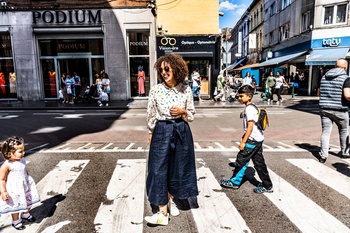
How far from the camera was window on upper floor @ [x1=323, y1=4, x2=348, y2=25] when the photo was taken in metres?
20.5

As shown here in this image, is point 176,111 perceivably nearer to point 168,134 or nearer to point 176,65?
point 168,134

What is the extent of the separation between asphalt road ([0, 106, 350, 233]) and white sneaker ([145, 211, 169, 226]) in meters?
0.07

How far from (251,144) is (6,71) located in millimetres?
20234

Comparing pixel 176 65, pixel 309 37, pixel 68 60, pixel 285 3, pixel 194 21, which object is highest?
pixel 285 3

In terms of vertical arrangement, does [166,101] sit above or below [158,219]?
above

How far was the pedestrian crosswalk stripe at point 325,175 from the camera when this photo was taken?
14.4ft

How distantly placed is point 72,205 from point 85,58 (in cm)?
1700

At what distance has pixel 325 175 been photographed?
496 centimetres

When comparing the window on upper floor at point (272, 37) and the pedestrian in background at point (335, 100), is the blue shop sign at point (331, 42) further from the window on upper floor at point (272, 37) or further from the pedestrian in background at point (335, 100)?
the pedestrian in background at point (335, 100)

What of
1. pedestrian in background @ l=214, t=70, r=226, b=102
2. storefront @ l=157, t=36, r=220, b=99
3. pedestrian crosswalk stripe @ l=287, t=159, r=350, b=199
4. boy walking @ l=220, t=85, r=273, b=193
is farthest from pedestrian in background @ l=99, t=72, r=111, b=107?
boy walking @ l=220, t=85, r=273, b=193

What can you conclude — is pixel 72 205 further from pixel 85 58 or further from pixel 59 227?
pixel 85 58

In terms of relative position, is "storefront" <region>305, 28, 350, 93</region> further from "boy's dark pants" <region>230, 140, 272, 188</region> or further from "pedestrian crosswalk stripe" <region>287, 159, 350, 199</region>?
"boy's dark pants" <region>230, 140, 272, 188</region>

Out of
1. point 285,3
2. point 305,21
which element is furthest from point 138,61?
point 285,3

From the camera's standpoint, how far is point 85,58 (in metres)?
19.2
